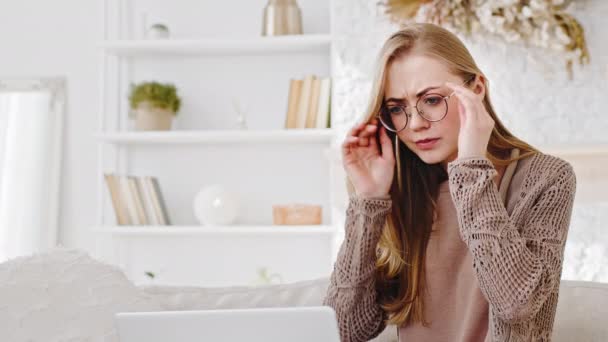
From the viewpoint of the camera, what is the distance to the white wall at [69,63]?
3770 millimetres

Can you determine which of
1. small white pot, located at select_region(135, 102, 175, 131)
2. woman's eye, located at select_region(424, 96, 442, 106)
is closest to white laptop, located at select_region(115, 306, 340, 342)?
woman's eye, located at select_region(424, 96, 442, 106)

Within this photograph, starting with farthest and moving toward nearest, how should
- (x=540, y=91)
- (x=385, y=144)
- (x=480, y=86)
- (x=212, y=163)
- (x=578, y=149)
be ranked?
(x=212, y=163) < (x=540, y=91) < (x=578, y=149) < (x=385, y=144) < (x=480, y=86)

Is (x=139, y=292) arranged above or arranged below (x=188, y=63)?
below

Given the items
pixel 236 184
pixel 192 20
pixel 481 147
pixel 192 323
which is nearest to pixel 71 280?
pixel 192 323

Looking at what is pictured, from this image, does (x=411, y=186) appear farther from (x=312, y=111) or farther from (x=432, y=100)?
(x=312, y=111)

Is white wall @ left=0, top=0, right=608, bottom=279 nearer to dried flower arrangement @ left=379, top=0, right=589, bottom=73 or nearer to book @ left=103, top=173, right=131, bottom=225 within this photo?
dried flower arrangement @ left=379, top=0, right=589, bottom=73

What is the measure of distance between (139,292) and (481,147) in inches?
29.8

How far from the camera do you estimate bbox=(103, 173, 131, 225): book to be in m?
3.47

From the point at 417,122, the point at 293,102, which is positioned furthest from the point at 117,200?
the point at 417,122

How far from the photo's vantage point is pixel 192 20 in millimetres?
3758

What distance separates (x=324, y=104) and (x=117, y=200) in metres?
1.11

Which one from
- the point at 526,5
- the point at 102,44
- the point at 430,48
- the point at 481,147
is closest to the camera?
the point at 481,147

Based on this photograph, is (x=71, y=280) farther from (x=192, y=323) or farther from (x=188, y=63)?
(x=188, y=63)

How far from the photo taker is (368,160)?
159cm
